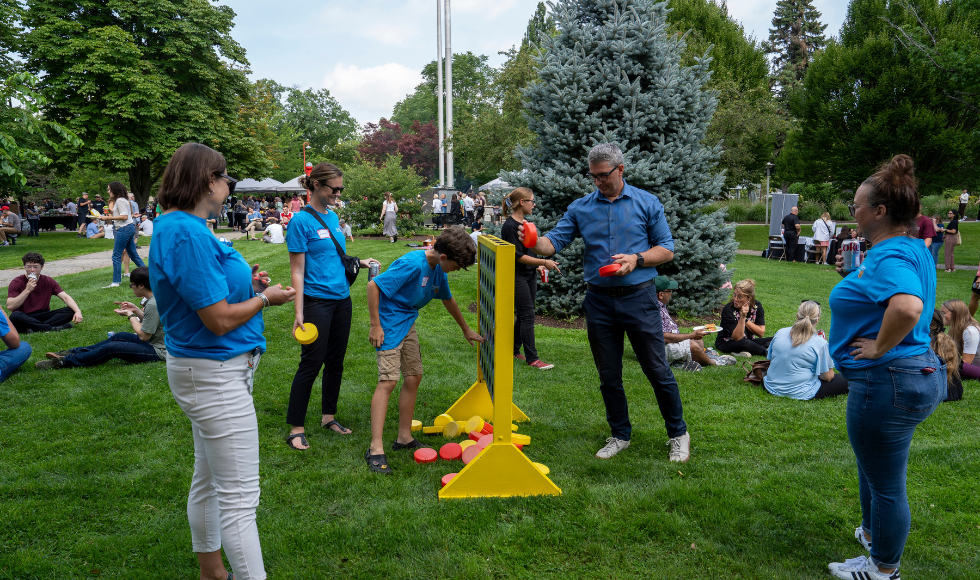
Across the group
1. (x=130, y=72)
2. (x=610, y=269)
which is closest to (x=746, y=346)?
(x=610, y=269)

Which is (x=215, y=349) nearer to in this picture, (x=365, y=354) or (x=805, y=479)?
(x=805, y=479)

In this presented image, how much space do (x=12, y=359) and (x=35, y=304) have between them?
245 centimetres

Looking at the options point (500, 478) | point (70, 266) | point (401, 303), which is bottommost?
point (500, 478)

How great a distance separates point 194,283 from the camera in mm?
2250

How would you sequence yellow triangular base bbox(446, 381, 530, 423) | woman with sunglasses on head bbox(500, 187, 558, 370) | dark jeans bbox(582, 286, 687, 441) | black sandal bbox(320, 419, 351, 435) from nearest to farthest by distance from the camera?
dark jeans bbox(582, 286, 687, 441), black sandal bbox(320, 419, 351, 435), yellow triangular base bbox(446, 381, 530, 423), woman with sunglasses on head bbox(500, 187, 558, 370)

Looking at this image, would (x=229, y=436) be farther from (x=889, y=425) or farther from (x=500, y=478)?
(x=889, y=425)

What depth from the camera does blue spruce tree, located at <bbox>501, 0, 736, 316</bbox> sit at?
8844 mm

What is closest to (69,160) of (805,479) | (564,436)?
(564,436)

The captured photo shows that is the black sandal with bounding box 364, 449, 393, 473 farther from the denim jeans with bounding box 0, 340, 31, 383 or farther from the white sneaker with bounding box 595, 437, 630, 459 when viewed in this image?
the denim jeans with bounding box 0, 340, 31, 383

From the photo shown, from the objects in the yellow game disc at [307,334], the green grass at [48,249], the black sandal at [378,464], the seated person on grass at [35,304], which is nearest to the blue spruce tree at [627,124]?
the black sandal at [378,464]

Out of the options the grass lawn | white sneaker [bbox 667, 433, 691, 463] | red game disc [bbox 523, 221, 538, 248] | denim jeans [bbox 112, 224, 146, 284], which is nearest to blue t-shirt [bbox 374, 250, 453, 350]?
red game disc [bbox 523, 221, 538, 248]

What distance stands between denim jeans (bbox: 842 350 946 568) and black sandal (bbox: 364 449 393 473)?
9.18 feet

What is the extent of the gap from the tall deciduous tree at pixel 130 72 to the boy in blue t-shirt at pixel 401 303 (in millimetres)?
26449

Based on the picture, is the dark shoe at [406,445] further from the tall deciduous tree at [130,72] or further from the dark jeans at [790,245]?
the tall deciduous tree at [130,72]
